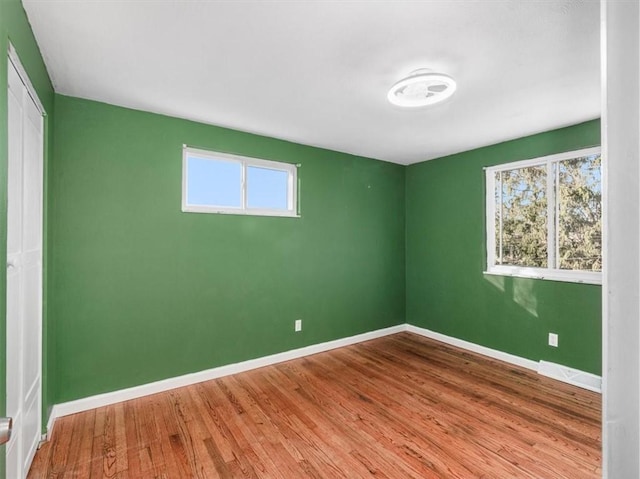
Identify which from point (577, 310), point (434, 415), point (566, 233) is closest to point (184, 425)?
point (434, 415)

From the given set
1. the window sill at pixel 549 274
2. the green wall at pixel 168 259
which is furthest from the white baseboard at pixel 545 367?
the green wall at pixel 168 259

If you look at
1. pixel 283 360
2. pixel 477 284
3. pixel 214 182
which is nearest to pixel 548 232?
pixel 477 284

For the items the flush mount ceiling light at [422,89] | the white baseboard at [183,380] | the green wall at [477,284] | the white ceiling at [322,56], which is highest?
the white ceiling at [322,56]

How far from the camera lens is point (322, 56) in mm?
1871

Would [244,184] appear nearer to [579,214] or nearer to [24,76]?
[24,76]

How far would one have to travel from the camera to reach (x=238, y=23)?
160cm

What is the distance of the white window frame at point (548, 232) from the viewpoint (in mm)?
2924

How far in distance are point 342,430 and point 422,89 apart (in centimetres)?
237

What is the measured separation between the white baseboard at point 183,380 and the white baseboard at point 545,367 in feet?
3.65

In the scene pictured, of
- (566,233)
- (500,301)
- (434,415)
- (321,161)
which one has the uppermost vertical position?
(321,161)

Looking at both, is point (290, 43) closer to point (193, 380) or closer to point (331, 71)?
point (331, 71)

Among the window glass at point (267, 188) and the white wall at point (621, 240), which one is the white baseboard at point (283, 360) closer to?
the window glass at point (267, 188)

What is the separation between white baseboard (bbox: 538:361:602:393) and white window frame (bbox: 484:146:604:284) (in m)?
0.82

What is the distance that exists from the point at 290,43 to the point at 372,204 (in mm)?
2667
